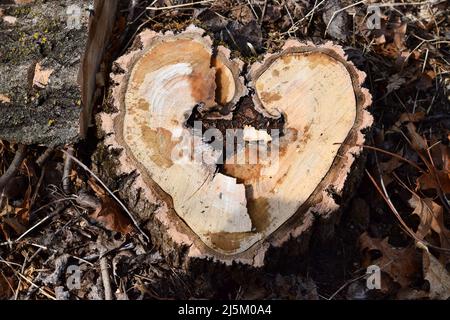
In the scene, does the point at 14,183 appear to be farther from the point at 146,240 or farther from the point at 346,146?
the point at 346,146

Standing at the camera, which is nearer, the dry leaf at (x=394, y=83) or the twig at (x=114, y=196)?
the twig at (x=114, y=196)

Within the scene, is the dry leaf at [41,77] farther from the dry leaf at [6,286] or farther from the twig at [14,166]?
the dry leaf at [6,286]

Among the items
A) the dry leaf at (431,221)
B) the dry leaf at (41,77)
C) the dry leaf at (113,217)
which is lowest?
the dry leaf at (431,221)

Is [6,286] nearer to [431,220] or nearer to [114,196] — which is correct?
[114,196]

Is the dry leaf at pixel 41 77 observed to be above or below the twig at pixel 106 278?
Answer: above

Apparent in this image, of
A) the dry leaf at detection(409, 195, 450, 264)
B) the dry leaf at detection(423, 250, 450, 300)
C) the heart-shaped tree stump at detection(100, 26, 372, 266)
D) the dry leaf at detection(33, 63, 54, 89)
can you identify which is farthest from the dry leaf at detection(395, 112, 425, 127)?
the dry leaf at detection(33, 63, 54, 89)

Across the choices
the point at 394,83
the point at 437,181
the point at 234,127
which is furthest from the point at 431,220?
the point at 234,127

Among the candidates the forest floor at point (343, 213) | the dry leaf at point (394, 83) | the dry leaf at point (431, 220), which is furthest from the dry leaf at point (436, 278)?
the dry leaf at point (394, 83)
